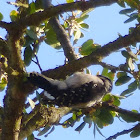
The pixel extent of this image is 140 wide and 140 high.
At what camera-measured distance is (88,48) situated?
3.19 m

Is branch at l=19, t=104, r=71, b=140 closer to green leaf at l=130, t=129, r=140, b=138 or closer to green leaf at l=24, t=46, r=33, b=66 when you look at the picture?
green leaf at l=24, t=46, r=33, b=66

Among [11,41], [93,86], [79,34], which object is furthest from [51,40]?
[11,41]

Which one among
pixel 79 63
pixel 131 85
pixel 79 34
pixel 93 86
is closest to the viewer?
pixel 79 63

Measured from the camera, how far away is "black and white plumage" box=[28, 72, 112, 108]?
2398 millimetres

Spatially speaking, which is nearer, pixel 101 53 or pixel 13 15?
pixel 101 53

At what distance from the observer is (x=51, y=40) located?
3113 millimetres

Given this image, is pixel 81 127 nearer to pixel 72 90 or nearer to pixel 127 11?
pixel 72 90

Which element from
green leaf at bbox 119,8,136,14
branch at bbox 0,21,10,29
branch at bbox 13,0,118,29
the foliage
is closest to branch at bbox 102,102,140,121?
the foliage

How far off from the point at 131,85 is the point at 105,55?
2.19 feet

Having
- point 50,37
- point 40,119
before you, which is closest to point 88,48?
point 50,37

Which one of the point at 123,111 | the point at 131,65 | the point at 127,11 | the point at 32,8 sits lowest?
the point at 123,111

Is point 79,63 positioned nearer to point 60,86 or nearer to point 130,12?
point 60,86

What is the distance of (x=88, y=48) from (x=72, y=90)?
2.38 ft

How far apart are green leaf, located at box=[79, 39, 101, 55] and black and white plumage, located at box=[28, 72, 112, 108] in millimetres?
363
